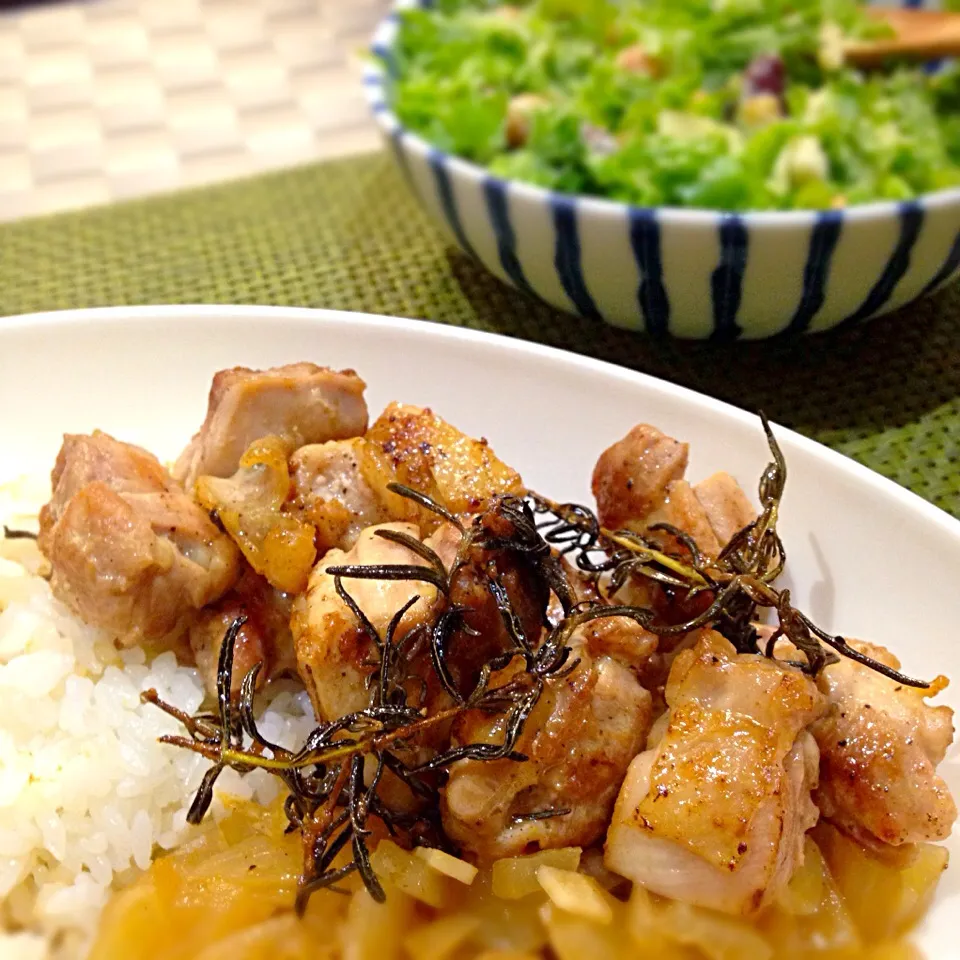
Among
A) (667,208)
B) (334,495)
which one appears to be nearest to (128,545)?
(334,495)

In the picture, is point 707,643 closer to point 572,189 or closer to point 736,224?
point 736,224

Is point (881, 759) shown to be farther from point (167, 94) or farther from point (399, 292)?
point (167, 94)

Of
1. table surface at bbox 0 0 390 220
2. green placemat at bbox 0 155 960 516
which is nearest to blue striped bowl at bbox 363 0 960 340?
green placemat at bbox 0 155 960 516

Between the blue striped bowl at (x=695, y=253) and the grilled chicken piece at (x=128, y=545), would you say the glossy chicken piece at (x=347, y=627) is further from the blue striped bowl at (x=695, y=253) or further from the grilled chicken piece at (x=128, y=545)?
the blue striped bowl at (x=695, y=253)

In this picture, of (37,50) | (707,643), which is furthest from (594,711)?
(37,50)

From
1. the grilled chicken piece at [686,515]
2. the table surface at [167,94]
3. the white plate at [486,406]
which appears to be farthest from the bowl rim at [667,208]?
the table surface at [167,94]

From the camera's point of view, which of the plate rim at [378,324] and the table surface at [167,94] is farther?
the table surface at [167,94]

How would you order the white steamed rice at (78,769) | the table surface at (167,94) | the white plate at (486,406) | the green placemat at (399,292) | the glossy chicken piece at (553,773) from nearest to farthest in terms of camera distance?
the glossy chicken piece at (553,773) → the white steamed rice at (78,769) → the white plate at (486,406) → the green placemat at (399,292) → the table surface at (167,94)
